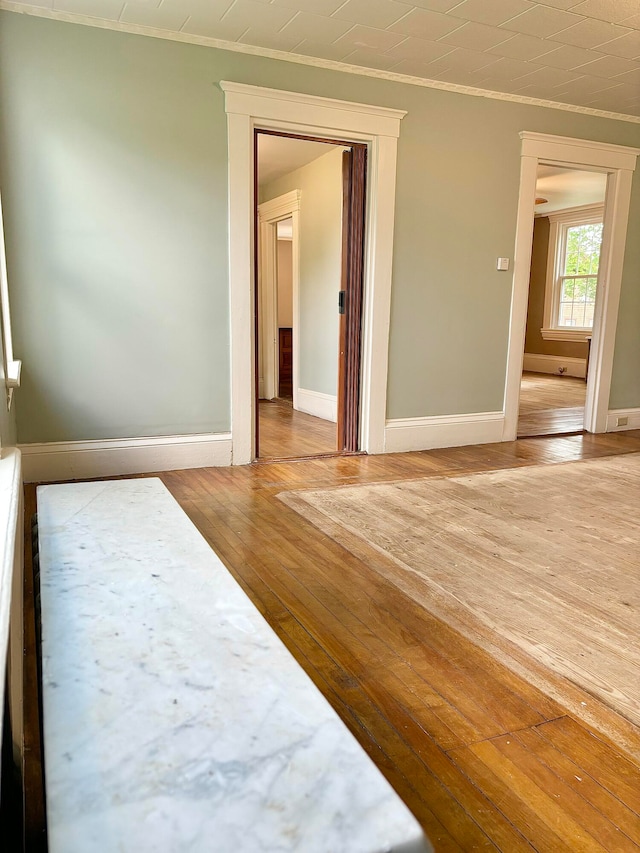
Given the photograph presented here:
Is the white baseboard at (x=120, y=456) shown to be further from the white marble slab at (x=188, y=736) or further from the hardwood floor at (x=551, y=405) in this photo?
the hardwood floor at (x=551, y=405)

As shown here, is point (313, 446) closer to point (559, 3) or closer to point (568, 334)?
point (559, 3)

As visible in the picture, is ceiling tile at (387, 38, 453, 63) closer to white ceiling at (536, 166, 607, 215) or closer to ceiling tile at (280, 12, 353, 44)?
ceiling tile at (280, 12, 353, 44)

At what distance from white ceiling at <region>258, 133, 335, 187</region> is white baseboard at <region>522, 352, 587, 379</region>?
577 centimetres

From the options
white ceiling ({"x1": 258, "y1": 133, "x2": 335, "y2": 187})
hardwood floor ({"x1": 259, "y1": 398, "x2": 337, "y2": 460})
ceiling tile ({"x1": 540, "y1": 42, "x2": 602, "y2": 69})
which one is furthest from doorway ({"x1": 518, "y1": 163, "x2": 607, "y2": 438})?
ceiling tile ({"x1": 540, "y1": 42, "x2": 602, "y2": 69})

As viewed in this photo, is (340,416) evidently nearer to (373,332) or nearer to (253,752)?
(373,332)

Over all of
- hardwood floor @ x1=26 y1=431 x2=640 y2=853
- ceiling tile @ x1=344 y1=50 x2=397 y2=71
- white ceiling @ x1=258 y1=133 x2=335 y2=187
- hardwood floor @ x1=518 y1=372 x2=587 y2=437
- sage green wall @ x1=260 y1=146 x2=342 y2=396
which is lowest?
hardwood floor @ x1=518 y1=372 x2=587 y2=437

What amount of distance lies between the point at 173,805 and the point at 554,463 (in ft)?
13.7

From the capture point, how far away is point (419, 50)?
3785mm

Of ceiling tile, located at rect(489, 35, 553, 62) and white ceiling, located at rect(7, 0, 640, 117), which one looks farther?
ceiling tile, located at rect(489, 35, 553, 62)

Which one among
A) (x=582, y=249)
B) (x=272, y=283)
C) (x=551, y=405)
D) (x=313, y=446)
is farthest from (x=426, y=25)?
(x=582, y=249)

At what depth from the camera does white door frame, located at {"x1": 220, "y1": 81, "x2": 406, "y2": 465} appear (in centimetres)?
385

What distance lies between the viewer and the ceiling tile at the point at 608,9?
317cm

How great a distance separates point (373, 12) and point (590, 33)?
1294mm

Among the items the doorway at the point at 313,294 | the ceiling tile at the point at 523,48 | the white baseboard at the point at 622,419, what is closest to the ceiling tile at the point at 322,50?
the doorway at the point at 313,294
